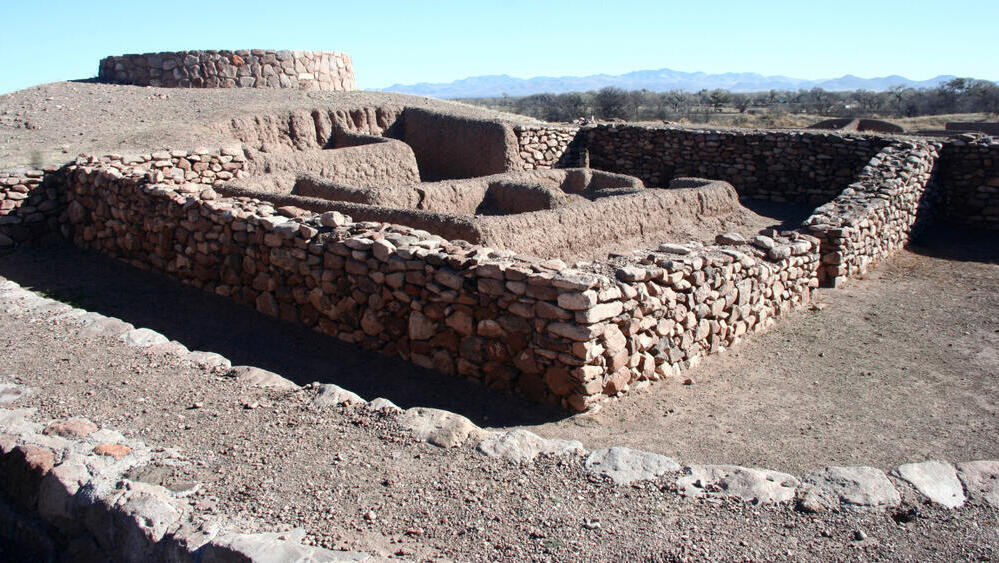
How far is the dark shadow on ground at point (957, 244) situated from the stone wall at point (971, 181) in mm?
230

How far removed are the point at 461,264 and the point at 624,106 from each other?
119 feet

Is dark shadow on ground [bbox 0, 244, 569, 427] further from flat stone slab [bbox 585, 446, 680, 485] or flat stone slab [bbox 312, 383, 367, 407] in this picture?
flat stone slab [bbox 585, 446, 680, 485]

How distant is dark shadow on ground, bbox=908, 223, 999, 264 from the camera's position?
10884 millimetres

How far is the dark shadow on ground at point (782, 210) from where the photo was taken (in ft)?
42.2

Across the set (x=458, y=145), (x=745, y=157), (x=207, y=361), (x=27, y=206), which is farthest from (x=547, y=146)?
(x=207, y=361)

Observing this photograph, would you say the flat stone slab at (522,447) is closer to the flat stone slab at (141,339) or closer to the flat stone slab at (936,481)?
the flat stone slab at (936,481)

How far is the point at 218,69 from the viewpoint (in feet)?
60.9

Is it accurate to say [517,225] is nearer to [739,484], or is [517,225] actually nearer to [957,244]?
[739,484]

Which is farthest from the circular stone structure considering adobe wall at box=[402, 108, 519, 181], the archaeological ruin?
adobe wall at box=[402, 108, 519, 181]

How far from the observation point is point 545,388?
18.2 feet

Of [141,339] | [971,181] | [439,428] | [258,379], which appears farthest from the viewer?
[971,181]

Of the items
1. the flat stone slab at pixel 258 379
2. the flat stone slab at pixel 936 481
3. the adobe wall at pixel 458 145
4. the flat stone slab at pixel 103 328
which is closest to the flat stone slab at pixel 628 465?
the flat stone slab at pixel 936 481

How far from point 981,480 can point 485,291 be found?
3283mm

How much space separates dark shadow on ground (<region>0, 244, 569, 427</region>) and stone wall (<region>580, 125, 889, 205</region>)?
34.0ft
